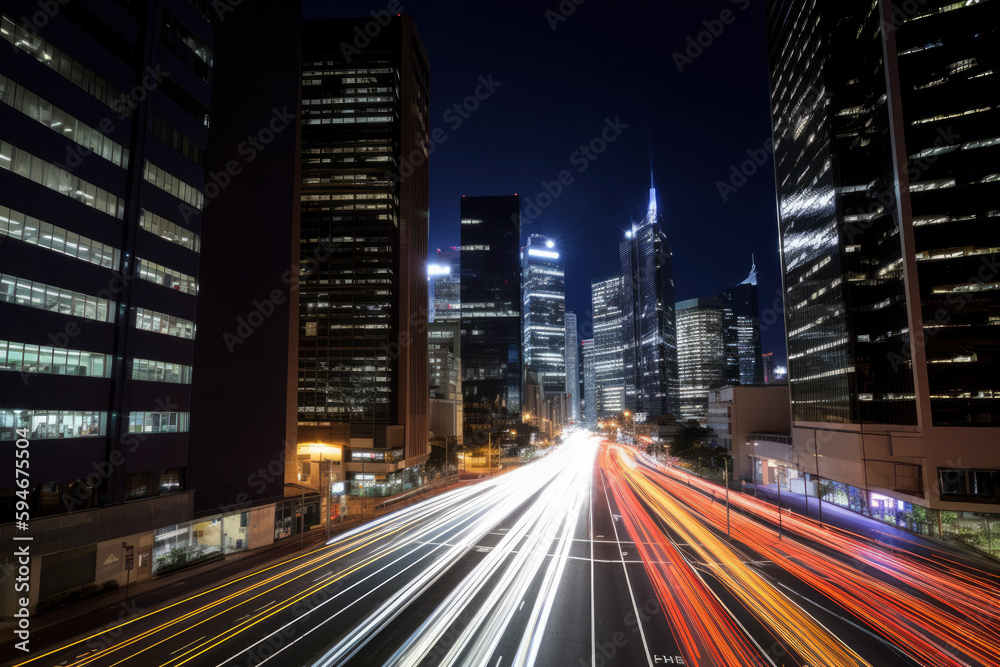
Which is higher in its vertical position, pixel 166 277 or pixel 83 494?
pixel 166 277

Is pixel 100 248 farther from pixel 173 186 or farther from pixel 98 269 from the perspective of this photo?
pixel 173 186

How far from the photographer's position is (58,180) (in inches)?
1022

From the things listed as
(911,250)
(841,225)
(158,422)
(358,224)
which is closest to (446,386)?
(358,224)

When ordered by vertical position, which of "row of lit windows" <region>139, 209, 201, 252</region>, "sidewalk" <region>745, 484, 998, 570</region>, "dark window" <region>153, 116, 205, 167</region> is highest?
"dark window" <region>153, 116, 205, 167</region>

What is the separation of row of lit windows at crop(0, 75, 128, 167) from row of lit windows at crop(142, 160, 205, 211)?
1.46 m

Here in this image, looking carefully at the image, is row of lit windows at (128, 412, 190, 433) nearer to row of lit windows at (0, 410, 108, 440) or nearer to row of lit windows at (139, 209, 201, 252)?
row of lit windows at (0, 410, 108, 440)

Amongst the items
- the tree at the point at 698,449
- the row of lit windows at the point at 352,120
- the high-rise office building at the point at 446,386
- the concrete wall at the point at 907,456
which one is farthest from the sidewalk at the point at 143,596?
the row of lit windows at the point at 352,120

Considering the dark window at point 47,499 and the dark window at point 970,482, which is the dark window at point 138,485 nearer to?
the dark window at point 47,499

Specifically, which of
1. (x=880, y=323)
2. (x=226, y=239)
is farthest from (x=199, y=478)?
(x=880, y=323)

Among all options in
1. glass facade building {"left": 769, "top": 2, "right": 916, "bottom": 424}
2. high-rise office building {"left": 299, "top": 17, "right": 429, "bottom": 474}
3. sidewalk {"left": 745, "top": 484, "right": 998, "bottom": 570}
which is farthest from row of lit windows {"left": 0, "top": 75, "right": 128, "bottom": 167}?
high-rise office building {"left": 299, "top": 17, "right": 429, "bottom": 474}

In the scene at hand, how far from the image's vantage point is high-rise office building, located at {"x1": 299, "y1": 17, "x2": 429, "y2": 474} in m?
92.2

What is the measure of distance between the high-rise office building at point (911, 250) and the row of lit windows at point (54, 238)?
58.4m

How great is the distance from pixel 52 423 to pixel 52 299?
19.4 ft

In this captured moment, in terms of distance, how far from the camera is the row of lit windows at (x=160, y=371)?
29906 mm
